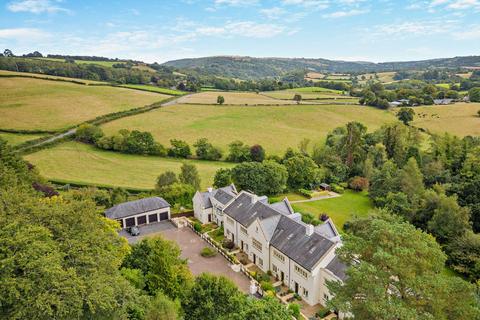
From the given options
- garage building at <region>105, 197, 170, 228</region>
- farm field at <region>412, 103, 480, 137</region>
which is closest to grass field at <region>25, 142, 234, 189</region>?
garage building at <region>105, 197, 170, 228</region>

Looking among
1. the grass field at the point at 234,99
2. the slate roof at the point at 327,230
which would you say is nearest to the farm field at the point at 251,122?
the grass field at the point at 234,99

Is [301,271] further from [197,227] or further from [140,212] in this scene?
[140,212]

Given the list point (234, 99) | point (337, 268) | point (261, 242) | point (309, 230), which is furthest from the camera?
point (234, 99)

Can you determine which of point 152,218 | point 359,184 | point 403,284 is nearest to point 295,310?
point 403,284

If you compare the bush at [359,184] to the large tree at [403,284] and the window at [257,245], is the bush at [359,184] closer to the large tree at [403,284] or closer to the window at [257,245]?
the window at [257,245]

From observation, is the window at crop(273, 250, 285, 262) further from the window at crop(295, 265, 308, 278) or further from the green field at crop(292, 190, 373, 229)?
the green field at crop(292, 190, 373, 229)

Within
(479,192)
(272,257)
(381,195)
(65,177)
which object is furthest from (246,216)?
(65,177)
